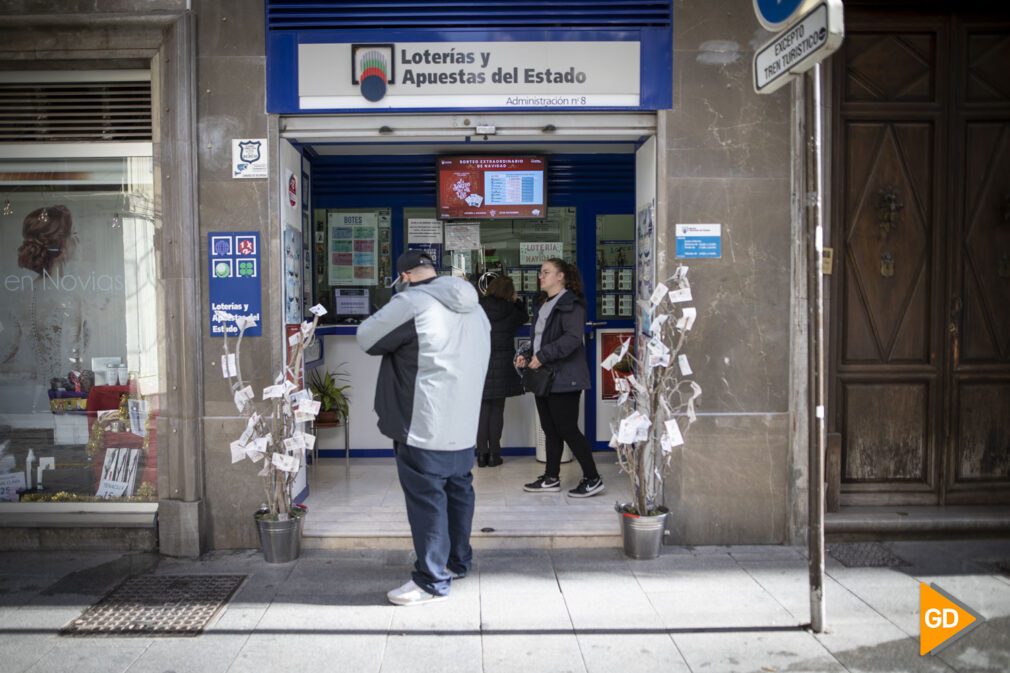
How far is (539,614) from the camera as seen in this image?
436 cm

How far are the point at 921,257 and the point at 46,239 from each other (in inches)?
243

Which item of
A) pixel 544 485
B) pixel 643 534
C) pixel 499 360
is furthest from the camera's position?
pixel 499 360

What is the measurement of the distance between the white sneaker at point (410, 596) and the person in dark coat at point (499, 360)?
96.8 inches

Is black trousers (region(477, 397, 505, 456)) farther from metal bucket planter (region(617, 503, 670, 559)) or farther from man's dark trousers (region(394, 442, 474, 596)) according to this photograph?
man's dark trousers (region(394, 442, 474, 596))

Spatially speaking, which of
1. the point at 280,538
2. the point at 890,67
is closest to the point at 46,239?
the point at 280,538

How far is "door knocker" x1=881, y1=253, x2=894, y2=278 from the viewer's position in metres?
5.73

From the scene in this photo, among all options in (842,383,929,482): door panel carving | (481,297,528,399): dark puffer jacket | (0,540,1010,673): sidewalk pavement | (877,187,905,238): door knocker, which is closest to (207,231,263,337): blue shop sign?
(0,540,1010,673): sidewalk pavement

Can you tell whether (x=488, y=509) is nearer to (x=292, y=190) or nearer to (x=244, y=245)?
(x=244, y=245)

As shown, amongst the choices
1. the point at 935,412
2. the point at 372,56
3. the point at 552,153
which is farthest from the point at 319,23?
the point at 935,412

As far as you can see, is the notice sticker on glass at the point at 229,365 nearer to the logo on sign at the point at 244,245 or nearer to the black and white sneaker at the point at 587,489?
the logo on sign at the point at 244,245

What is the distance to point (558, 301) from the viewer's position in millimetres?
6113

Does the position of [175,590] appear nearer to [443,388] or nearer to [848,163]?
[443,388]

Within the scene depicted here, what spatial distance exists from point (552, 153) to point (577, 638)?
433 centimetres

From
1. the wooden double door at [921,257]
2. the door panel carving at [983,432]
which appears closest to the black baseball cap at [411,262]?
the wooden double door at [921,257]
